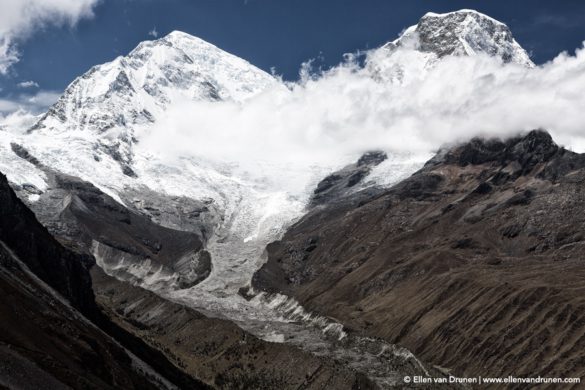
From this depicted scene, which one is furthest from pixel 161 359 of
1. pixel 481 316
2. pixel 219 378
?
pixel 481 316

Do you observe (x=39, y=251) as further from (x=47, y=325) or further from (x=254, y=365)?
(x=254, y=365)

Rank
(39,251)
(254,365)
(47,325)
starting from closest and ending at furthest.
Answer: (47,325), (39,251), (254,365)

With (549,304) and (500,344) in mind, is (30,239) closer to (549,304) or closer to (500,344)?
(500,344)

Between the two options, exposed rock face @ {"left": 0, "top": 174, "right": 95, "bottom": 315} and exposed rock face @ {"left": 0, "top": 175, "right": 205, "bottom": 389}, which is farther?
exposed rock face @ {"left": 0, "top": 174, "right": 95, "bottom": 315}

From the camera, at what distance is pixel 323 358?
159625 mm

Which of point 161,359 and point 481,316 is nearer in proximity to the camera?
point 161,359

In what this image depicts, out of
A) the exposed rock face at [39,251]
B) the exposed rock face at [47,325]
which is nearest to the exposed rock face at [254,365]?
the exposed rock face at [39,251]

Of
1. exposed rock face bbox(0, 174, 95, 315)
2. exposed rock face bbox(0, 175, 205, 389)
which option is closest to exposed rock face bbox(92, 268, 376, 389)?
exposed rock face bbox(0, 174, 95, 315)

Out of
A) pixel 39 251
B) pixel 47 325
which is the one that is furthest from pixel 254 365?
pixel 47 325

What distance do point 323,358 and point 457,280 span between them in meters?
50.0

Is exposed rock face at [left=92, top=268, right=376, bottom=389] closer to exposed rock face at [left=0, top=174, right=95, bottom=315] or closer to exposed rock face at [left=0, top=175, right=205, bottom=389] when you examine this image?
exposed rock face at [left=0, top=174, right=95, bottom=315]

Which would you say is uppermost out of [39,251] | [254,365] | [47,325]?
[39,251]

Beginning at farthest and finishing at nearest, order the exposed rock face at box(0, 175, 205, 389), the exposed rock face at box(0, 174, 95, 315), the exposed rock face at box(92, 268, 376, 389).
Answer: the exposed rock face at box(92, 268, 376, 389) < the exposed rock face at box(0, 174, 95, 315) < the exposed rock face at box(0, 175, 205, 389)

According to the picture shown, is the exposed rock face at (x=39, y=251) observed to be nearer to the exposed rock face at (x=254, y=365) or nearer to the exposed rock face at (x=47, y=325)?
the exposed rock face at (x=47, y=325)
